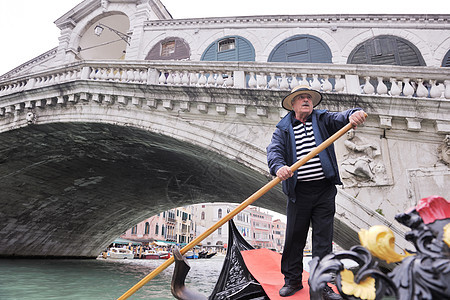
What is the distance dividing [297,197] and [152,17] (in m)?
10.5

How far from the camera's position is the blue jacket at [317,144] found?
1.97m

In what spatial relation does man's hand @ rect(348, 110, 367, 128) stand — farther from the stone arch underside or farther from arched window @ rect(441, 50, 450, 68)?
arched window @ rect(441, 50, 450, 68)

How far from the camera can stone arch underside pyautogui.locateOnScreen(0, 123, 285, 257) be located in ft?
22.5

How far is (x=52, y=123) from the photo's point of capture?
6.62 meters

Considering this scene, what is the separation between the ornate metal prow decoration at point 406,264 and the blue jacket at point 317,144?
3.54 ft

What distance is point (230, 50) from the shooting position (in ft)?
28.7

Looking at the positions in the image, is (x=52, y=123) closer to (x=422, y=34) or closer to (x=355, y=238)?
(x=355, y=238)

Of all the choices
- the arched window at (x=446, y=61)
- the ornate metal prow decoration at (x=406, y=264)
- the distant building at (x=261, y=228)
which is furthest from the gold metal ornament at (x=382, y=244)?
the distant building at (x=261, y=228)

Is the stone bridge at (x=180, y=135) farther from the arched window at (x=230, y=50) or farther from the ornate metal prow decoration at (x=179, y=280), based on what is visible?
the ornate metal prow decoration at (x=179, y=280)

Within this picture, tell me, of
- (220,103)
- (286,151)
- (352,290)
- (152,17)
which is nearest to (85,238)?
(152,17)

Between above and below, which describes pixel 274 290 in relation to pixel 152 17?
below

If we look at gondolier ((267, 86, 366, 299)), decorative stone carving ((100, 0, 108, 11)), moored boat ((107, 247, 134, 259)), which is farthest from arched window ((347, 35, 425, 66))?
moored boat ((107, 247, 134, 259))

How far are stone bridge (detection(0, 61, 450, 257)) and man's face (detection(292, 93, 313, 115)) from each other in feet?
7.66

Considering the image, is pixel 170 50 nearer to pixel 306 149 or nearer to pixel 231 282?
pixel 231 282
